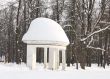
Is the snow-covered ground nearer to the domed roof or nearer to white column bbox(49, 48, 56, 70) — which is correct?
the domed roof

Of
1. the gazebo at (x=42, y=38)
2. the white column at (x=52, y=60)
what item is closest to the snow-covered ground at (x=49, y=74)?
the gazebo at (x=42, y=38)

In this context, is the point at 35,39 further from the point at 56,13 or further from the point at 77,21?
the point at 56,13

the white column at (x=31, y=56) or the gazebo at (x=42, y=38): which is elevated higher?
the gazebo at (x=42, y=38)

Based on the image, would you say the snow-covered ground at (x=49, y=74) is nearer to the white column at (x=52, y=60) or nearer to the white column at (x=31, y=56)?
the white column at (x=31, y=56)

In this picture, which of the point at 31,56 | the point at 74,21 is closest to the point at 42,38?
the point at 31,56

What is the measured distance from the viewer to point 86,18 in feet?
123

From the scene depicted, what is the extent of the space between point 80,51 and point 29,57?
12418 mm

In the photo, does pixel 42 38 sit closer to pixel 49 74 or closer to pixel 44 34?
pixel 44 34

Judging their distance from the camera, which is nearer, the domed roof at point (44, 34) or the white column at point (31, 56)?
the domed roof at point (44, 34)

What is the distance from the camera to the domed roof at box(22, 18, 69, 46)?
71.3 feet

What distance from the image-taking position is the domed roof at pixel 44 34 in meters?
21.7

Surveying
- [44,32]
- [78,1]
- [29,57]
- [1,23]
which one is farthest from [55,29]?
[1,23]

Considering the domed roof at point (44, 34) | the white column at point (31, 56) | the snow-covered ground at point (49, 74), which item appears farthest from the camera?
the white column at point (31, 56)

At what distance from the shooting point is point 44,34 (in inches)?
861
